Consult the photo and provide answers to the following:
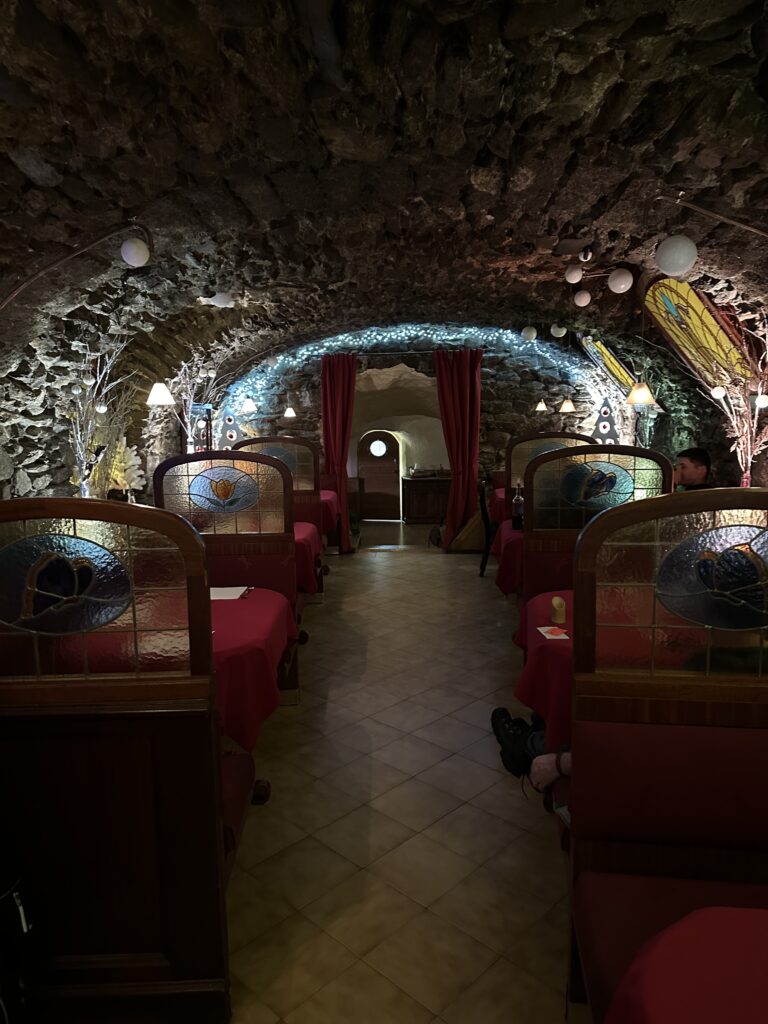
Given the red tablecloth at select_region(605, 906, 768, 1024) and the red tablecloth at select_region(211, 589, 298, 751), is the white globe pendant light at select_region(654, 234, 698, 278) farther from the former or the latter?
the red tablecloth at select_region(605, 906, 768, 1024)

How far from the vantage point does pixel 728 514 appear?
5.74 ft

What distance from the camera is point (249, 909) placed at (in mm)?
2410

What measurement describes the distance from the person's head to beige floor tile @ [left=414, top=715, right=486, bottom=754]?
2443mm

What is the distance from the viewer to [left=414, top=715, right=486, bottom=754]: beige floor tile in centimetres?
366

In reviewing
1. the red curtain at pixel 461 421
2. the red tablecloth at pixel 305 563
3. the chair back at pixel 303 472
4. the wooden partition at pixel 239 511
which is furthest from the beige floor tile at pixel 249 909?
the red curtain at pixel 461 421

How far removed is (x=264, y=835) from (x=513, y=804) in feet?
4.07

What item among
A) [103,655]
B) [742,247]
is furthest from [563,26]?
[103,655]

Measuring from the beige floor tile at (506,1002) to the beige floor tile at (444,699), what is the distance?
1999 mm

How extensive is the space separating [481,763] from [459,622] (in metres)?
2.56

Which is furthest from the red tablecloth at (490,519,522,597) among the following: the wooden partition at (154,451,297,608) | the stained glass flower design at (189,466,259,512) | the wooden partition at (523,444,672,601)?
the stained glass flower design at (189,466,259,512)

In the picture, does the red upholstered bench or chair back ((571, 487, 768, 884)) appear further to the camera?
chair back ((571, 487, 768, 884))

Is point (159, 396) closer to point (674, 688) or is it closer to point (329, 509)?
point (329, 509)

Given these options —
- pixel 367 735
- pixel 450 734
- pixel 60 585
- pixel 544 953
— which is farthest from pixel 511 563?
pixel 60 585

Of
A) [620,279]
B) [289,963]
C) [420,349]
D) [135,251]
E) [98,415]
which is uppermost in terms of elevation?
[420,349]
